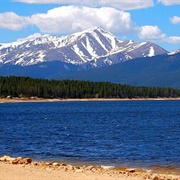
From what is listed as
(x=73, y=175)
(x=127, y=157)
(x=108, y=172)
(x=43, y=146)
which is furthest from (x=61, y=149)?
(x=73, y=175)

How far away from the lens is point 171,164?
1724 inches

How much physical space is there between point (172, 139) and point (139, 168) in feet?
86.5

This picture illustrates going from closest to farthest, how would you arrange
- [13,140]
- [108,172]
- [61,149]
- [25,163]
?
[108,172], [25,163], [61,149], [13,140]

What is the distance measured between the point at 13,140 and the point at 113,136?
46.5ft

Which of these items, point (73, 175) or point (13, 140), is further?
point (13, 140)

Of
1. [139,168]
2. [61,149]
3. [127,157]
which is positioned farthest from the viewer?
[61,149]

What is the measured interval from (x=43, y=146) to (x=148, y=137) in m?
17.4

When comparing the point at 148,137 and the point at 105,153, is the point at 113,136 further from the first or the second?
the point at 105,153

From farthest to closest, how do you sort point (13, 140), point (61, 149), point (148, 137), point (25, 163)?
1. point (148, 137)
2. point (13, 140)
3. point (61, 149)
4. point (25, 163)

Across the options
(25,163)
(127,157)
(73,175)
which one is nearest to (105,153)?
(127,157)

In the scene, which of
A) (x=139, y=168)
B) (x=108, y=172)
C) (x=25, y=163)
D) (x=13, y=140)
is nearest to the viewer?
(x=108, y=172)

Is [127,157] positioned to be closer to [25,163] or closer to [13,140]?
[25,163]

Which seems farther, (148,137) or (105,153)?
(148,137)

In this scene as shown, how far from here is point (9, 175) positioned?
98.8ft
